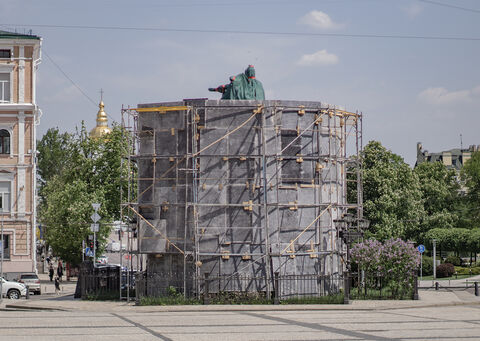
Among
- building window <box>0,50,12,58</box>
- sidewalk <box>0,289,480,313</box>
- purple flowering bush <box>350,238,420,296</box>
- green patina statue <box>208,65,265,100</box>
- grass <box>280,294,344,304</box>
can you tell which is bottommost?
sidewalk <box>0,289,480,313</box>

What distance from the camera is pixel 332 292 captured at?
1190 inches

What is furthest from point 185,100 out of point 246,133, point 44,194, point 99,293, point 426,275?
point 44,194

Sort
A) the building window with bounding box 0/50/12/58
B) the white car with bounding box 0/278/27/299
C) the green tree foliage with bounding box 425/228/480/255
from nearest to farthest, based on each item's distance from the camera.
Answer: the white car with bounding box 0/278/27/299, the building window with bounding box 0/50/12/58, the green tree foliage with bounding box 425/228/480/255

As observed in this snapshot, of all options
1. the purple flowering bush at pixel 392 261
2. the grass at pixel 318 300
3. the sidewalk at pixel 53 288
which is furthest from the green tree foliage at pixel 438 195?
the grass at pixel 318 300

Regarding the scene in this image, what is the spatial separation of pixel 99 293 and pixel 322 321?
1209 centimetres

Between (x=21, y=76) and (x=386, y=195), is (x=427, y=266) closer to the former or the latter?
(x=386, y=195)

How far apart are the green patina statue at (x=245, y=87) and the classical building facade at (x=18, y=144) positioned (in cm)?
2361

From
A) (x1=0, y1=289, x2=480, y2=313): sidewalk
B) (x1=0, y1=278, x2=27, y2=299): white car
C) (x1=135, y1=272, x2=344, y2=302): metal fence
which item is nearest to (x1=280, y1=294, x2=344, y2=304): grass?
(x1=135, y1=272, x2=344, y2=302): metal fence

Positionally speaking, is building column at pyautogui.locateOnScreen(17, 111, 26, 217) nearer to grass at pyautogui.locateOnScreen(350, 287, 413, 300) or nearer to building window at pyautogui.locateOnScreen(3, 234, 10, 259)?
building window at pyautogui.locateOnScreen(3, 234, 10, 259)

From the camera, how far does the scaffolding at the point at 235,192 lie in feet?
97.2

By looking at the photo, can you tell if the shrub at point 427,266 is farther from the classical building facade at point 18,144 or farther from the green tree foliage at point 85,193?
the classical building facade at point 18,144

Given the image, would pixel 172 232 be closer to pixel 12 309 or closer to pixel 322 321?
pixel 12 309

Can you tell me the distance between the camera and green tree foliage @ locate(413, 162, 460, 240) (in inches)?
2810

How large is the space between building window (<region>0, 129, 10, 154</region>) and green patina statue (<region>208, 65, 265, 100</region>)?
80.7 ft
